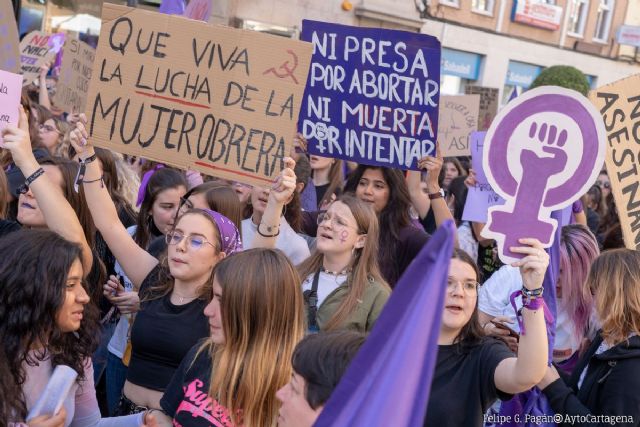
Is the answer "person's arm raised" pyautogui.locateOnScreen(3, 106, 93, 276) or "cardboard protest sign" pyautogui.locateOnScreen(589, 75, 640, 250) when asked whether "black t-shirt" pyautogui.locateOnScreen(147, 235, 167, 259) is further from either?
"cardboard protest sign" pyautogui.locateOnScreen(589, 75, 640, 250)

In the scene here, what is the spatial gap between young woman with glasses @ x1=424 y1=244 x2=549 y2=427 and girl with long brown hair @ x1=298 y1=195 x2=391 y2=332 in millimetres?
641

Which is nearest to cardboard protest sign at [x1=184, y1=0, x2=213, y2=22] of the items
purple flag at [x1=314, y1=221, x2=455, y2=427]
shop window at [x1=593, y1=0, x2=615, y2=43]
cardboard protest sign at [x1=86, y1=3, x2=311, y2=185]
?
cardboard protest sign at [x1=86, y1=3, x2=311, y2=185]

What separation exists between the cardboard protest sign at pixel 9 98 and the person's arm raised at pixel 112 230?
48 centimetres

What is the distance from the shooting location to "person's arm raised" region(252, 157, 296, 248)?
3988 mm

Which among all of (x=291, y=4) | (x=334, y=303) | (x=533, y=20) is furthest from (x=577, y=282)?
(x=533, y=20)

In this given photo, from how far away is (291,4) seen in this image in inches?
749

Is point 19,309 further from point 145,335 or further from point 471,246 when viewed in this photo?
point 471,246

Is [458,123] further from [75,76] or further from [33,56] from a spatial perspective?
[33,56]

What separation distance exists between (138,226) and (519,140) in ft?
9.02

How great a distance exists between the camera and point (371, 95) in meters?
5.24

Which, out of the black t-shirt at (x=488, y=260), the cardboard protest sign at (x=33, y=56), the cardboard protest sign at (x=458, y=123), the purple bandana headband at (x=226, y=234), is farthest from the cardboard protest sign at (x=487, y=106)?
the purple bandana headband at (x=226, y=234)

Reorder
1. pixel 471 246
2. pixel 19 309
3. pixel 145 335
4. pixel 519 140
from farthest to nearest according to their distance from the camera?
pixel 471 246
pixel 145 335
pixel 519 140
pixel 19 309

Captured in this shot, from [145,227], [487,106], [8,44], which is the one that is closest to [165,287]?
[145,227]

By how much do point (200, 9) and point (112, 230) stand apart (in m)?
2.99
